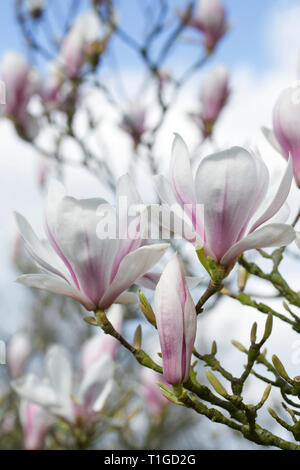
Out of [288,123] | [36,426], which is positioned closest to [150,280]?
[288,123]

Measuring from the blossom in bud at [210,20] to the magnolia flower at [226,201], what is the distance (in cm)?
232

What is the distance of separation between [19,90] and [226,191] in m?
2.12

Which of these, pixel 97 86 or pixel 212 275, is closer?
pixel 212 275

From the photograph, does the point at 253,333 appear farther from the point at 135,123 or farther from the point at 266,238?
the point at 135,123

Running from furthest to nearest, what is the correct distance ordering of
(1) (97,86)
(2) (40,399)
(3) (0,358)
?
1. (1) (97,86)
2. (2) (40,399)
3. (3) (0,358)

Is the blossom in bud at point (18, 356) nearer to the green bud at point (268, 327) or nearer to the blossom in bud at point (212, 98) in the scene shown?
the blossom in bud at point (212, 98)

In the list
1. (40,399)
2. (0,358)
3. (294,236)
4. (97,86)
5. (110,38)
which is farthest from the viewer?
(110,38)

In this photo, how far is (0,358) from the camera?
1.06 metres

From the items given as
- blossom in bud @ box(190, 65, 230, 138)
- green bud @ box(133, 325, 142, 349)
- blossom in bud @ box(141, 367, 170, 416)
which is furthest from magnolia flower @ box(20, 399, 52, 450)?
blossom in bud @ box(190, 65, 230, 138)

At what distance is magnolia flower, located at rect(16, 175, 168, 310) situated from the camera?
786mm
